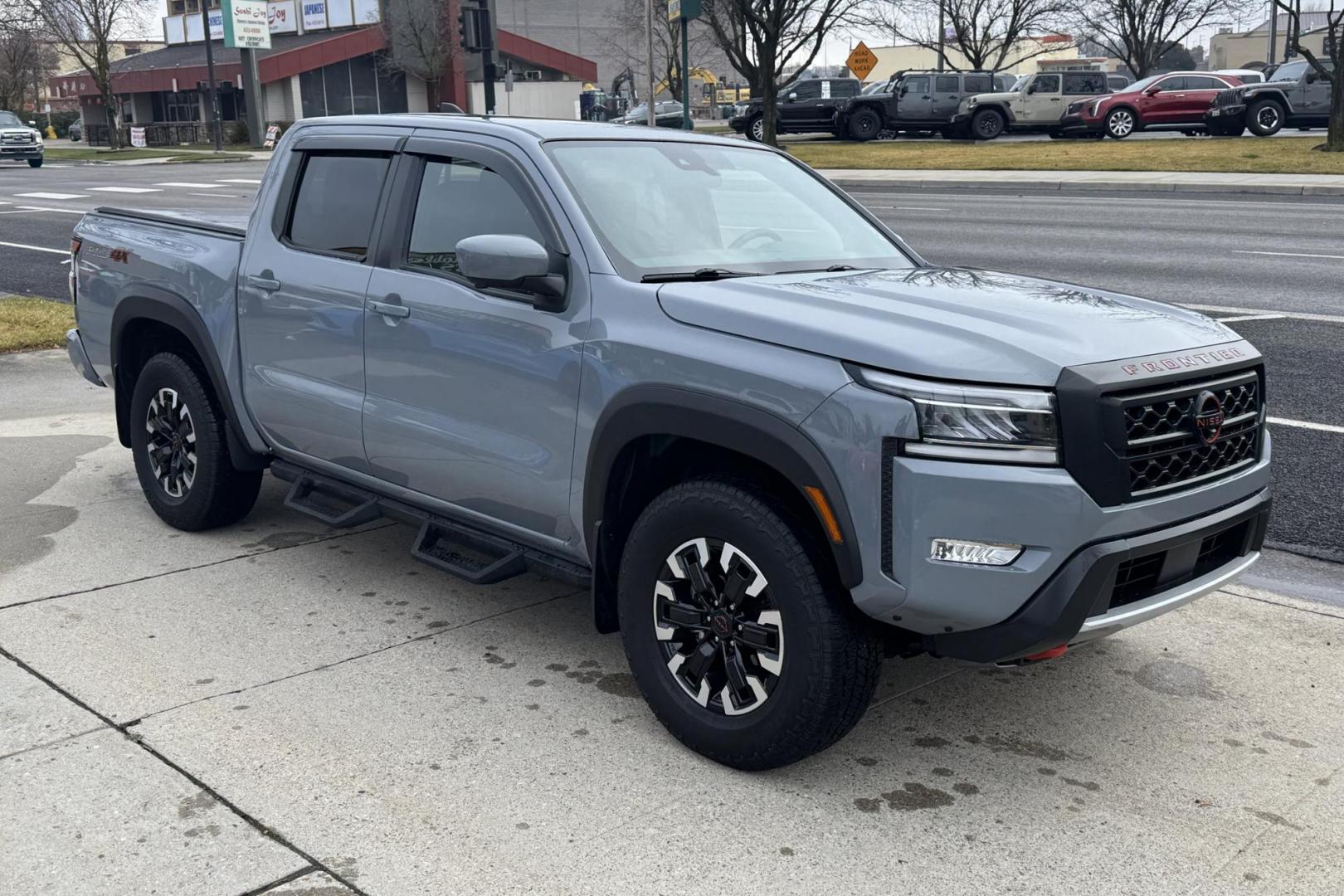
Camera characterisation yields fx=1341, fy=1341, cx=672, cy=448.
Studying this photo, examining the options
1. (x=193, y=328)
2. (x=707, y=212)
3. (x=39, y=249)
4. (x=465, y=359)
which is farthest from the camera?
(x=39, y=249)

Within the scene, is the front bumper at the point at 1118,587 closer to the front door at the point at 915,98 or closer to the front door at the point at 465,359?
the front door at the point at 465,359

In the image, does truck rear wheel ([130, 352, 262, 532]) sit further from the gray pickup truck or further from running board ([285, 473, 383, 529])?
running board ([285, 473, 383, 529])

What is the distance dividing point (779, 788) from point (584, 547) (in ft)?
3.11

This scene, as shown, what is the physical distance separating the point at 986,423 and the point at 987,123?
35.9 metres

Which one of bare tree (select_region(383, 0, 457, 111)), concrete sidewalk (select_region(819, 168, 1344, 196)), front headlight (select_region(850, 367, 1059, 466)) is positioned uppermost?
bare tree (select_region(383, 0, 457, 111))

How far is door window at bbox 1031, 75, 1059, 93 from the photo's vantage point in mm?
36750

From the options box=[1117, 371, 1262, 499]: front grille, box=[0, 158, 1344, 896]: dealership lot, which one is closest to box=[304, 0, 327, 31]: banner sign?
box=[0, 158, 1344, 896]: dealership lot

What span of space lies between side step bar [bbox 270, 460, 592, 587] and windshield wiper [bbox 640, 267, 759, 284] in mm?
914

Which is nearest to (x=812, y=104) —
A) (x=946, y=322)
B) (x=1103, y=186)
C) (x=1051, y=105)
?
(x=1051, y=105)

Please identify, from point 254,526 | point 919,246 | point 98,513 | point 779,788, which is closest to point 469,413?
point 779,788

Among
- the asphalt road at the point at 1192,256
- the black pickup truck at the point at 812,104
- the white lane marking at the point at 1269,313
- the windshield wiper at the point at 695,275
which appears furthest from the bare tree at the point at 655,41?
the windshield wiper at the point at 695,275

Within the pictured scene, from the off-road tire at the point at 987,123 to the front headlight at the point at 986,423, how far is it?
117 feet

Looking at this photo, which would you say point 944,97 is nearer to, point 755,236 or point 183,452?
point 183,452

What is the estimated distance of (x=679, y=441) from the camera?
3844mm
